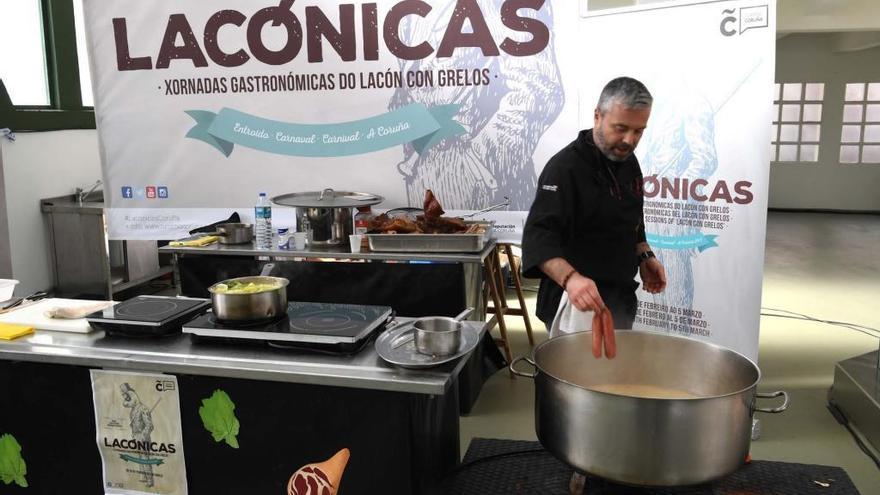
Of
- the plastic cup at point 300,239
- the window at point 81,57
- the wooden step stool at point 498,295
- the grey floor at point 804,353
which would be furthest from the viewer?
the window at point 81,57

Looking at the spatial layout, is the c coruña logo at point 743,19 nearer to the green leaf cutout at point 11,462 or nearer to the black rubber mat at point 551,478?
the black rubber mat at point 551,478

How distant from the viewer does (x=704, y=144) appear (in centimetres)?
296

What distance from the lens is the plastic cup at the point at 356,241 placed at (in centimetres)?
347

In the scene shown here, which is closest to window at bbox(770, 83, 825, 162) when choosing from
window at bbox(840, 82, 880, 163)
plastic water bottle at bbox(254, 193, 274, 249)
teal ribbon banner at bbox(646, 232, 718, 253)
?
window at bbox(840, 82, 880, 163)

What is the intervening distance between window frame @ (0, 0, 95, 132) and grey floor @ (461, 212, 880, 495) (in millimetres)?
3672

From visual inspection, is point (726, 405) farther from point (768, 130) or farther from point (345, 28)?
point (345, 28)

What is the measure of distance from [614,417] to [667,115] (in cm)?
199

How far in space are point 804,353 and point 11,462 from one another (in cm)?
420

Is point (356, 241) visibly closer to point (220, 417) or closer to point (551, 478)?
point (220, 417)

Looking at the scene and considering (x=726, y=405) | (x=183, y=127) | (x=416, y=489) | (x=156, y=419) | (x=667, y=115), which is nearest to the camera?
(x=726, y=405)

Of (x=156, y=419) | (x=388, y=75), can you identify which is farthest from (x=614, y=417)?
(x=388, y=75)

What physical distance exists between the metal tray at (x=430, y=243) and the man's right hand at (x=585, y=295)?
4.77 ft

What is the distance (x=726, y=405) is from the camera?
136cm

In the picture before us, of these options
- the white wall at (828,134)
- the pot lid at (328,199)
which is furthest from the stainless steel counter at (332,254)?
the white wall at (828,134)
